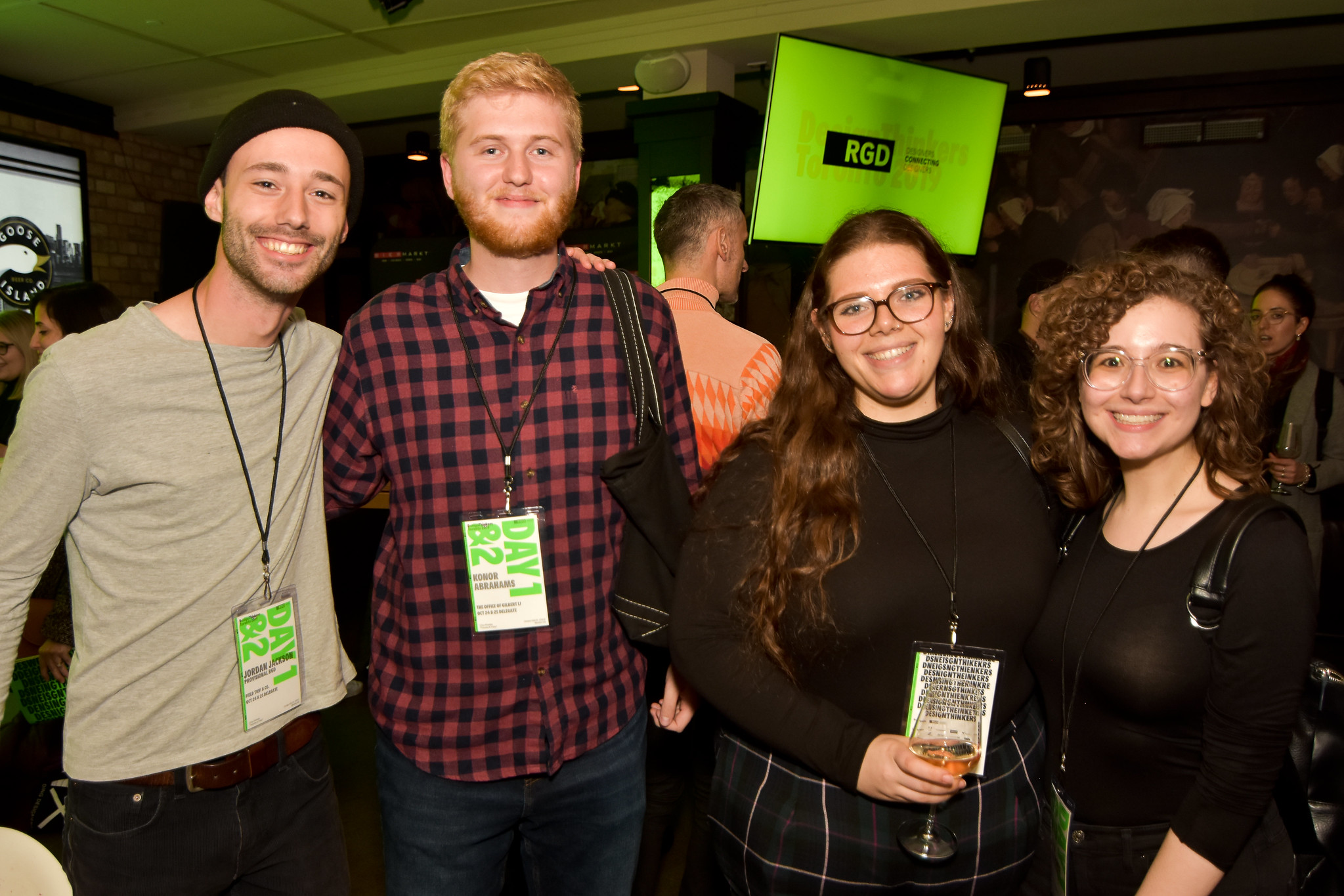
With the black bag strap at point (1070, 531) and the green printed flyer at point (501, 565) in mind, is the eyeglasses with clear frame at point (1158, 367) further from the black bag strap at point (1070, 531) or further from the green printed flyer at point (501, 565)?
the green printed flyer at point (501, 565)

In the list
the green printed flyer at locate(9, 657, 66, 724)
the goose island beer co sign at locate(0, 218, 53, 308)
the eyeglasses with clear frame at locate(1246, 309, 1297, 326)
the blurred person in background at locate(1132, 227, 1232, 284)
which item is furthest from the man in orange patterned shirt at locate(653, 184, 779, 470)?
the goose island beer co sign at locate(0, 218, 53, 308)

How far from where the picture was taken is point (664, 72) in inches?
202

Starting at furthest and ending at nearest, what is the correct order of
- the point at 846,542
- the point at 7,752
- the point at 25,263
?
the point at 25,263 < the point at 7,752 < the point at 846,542

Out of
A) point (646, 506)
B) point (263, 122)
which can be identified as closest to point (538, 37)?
point (263, 122)

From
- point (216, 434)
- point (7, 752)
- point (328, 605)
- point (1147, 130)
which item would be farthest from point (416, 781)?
point (1147, 130)

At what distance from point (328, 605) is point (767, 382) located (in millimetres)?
1207

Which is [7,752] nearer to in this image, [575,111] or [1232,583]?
[575,111]

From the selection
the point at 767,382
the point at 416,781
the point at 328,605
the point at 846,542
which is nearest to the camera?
the point at 846,542

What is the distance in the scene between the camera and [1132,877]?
1.34m

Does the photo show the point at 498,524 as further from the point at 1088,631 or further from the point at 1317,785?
the point at 1317,785

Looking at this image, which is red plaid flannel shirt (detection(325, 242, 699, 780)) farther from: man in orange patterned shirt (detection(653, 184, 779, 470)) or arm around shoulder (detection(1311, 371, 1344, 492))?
arm around shoulder (detection(1311, 371, 1344, 492))

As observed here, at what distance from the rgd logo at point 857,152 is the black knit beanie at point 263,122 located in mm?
3082

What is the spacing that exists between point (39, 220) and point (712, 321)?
243 inches

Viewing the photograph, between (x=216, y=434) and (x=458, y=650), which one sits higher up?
(x=216, y=434)
